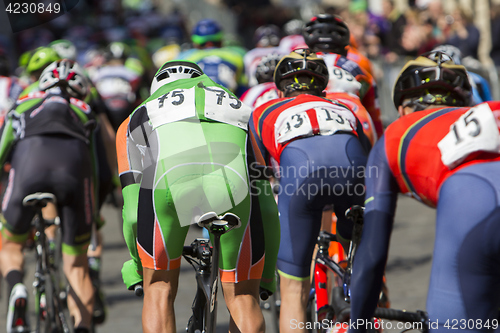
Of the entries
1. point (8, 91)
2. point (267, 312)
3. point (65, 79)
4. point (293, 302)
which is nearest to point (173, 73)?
point (293, 302)

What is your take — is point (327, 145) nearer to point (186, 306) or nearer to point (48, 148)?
point (48, 148)

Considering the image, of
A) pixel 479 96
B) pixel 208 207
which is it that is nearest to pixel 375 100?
pixel 479 96

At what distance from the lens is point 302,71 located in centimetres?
566

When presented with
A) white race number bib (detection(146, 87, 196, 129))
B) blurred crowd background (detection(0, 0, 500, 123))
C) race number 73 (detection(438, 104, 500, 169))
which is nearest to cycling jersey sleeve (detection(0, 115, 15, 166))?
white race number bib (detection(146, 87, 196, 129))

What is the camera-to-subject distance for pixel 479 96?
7500 millimetres

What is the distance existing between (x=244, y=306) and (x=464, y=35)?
1145 cm

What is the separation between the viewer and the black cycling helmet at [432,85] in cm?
395

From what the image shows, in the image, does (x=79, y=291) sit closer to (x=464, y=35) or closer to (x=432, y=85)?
(x=432, y=85)

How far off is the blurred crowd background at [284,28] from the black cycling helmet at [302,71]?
234 inches

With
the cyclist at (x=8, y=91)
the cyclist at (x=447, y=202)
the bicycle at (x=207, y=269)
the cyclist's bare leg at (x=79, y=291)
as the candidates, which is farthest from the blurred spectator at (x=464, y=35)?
the cyclist at (x=447, y=202)

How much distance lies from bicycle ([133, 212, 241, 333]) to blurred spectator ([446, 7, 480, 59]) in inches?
433

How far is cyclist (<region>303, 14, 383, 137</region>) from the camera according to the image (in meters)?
6.78

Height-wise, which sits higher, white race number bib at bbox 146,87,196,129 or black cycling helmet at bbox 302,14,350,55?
black cycling helmet at bbox 302,14,350,55

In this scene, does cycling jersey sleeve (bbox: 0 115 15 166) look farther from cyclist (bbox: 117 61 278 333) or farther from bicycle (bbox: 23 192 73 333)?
cyclist (bbox: 117 61 278 333)
